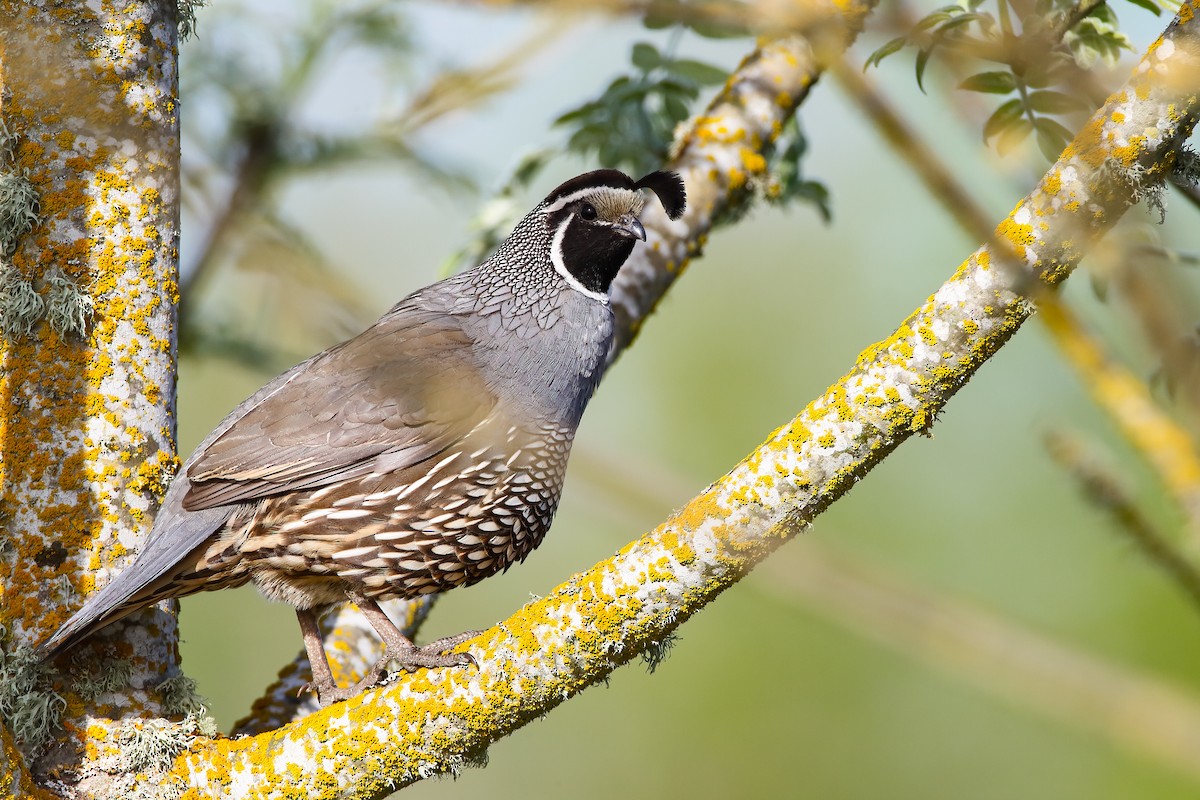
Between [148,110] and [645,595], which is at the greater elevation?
[148,110]

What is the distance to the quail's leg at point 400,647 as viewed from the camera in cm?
311

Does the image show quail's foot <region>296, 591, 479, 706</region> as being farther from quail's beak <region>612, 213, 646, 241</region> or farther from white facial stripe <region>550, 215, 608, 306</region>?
quail's beak <region>612, 213, 646, 241</region>

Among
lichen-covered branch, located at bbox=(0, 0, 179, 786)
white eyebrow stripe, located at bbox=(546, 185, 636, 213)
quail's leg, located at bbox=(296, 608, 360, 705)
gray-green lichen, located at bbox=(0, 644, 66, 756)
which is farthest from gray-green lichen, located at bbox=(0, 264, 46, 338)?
white eyebrow stripe, located at bbox=(546, 185, 636, 213)

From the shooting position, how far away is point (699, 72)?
4.54 m

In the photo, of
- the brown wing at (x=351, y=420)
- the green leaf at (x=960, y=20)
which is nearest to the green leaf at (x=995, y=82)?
the green leaf at (x=960, y=20)

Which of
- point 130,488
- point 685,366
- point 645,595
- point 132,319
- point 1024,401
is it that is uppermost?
point 685,366

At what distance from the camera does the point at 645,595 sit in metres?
2.56

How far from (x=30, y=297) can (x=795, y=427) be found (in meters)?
1.99

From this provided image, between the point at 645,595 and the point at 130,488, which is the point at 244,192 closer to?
the point at 130,488

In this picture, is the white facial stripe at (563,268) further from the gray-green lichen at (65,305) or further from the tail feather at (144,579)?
the gray-green lichen at (65,305)

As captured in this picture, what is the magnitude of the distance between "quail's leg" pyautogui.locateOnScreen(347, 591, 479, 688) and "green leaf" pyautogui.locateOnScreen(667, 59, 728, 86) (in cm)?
242

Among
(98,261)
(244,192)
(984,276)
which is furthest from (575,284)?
(984,276)

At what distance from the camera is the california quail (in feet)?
11.4

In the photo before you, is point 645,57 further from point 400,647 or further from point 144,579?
point 144,579
